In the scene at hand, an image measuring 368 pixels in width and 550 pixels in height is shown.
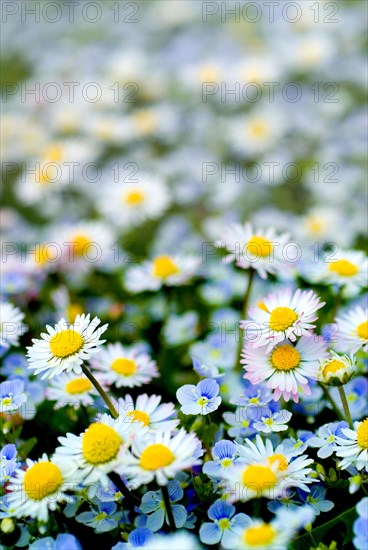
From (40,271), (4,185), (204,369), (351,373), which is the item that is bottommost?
(4,185)

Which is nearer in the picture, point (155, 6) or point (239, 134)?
point (239, 134)

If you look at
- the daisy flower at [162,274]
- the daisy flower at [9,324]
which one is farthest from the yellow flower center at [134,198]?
the daisy flower at [9,324]

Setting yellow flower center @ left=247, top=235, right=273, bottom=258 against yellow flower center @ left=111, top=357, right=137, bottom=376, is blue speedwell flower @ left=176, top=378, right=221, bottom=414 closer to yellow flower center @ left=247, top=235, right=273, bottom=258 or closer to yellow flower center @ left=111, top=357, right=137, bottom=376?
yellow flower center @ left=111, top=357, right=137, bottom=376

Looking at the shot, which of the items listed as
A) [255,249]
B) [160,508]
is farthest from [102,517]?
[255,249]

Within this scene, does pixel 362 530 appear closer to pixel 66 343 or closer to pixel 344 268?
pixel 66 343

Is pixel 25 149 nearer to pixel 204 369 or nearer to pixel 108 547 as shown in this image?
pixel 204 369

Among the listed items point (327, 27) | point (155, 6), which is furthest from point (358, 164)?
point (155, 6)
